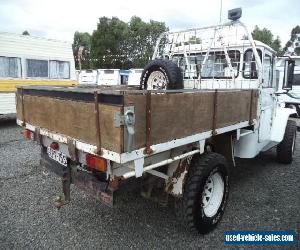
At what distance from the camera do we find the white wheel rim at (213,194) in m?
3.74

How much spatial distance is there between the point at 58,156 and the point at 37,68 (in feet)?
28.1

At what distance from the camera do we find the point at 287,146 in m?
6.29

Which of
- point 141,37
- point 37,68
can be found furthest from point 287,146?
point 141,37

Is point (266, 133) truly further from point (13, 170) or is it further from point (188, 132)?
point (13, 170)

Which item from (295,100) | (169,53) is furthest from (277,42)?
(169,53)

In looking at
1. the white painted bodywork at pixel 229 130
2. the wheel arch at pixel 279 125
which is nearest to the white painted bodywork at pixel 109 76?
the white painted bodywork at pixel 229 130

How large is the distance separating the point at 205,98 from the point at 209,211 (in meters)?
1.41

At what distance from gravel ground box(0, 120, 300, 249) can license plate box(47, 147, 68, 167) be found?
0.77 m

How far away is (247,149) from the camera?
4.88 meters

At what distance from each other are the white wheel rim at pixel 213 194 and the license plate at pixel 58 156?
164 centimetres

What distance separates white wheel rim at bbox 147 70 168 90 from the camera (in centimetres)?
455

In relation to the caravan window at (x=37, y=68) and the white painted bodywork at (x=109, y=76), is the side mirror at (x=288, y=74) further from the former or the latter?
the white painted bodywork at (x=109, y=76)

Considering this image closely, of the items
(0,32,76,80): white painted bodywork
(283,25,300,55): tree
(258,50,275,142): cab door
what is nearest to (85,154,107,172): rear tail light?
(258,50,275,142): cab door

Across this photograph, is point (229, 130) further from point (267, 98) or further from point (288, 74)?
point (288, 74)
